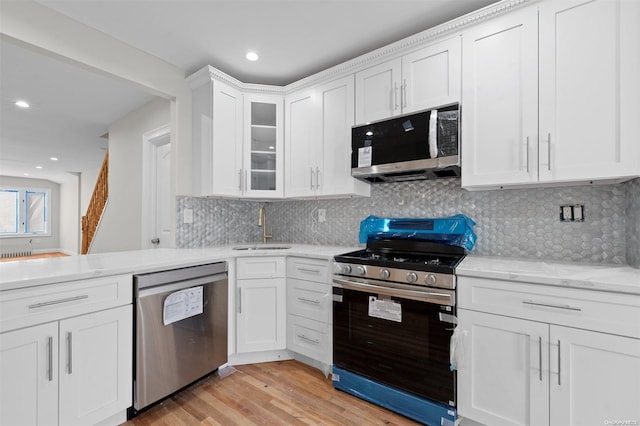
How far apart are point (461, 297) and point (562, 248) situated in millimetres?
861

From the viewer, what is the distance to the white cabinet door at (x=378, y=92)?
2.11 meters

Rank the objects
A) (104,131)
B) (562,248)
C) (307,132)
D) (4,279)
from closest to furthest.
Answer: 1. (4,279)
2. (562,248)
3. (307,132)
4. (104,131)

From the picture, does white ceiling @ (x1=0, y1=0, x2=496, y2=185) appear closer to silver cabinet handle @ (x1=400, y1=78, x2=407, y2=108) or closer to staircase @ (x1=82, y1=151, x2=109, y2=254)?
silver cabinet handle @ (x1=400, y1=78, x2=407, y2=108)

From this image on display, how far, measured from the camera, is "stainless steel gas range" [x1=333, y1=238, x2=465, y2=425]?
1576 millimetres

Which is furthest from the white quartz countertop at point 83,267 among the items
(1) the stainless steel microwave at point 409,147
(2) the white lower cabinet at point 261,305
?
(1) the stainless steel microwave at point 409,147

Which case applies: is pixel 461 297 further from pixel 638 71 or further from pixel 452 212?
pixel 638 71

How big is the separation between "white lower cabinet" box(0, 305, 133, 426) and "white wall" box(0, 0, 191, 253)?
124 centimetres

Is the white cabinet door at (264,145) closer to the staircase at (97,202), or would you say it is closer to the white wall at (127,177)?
the white wall at (127,177)

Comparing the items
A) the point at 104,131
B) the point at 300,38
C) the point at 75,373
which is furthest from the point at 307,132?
the point at 104,131

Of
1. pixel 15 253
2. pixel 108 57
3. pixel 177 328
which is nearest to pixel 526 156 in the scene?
pixel 177 328

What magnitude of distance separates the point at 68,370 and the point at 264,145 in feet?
7.07

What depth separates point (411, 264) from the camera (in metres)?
1.68

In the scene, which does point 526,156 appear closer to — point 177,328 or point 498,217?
point 498,217

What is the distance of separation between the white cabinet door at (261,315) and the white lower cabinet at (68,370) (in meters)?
0.81
